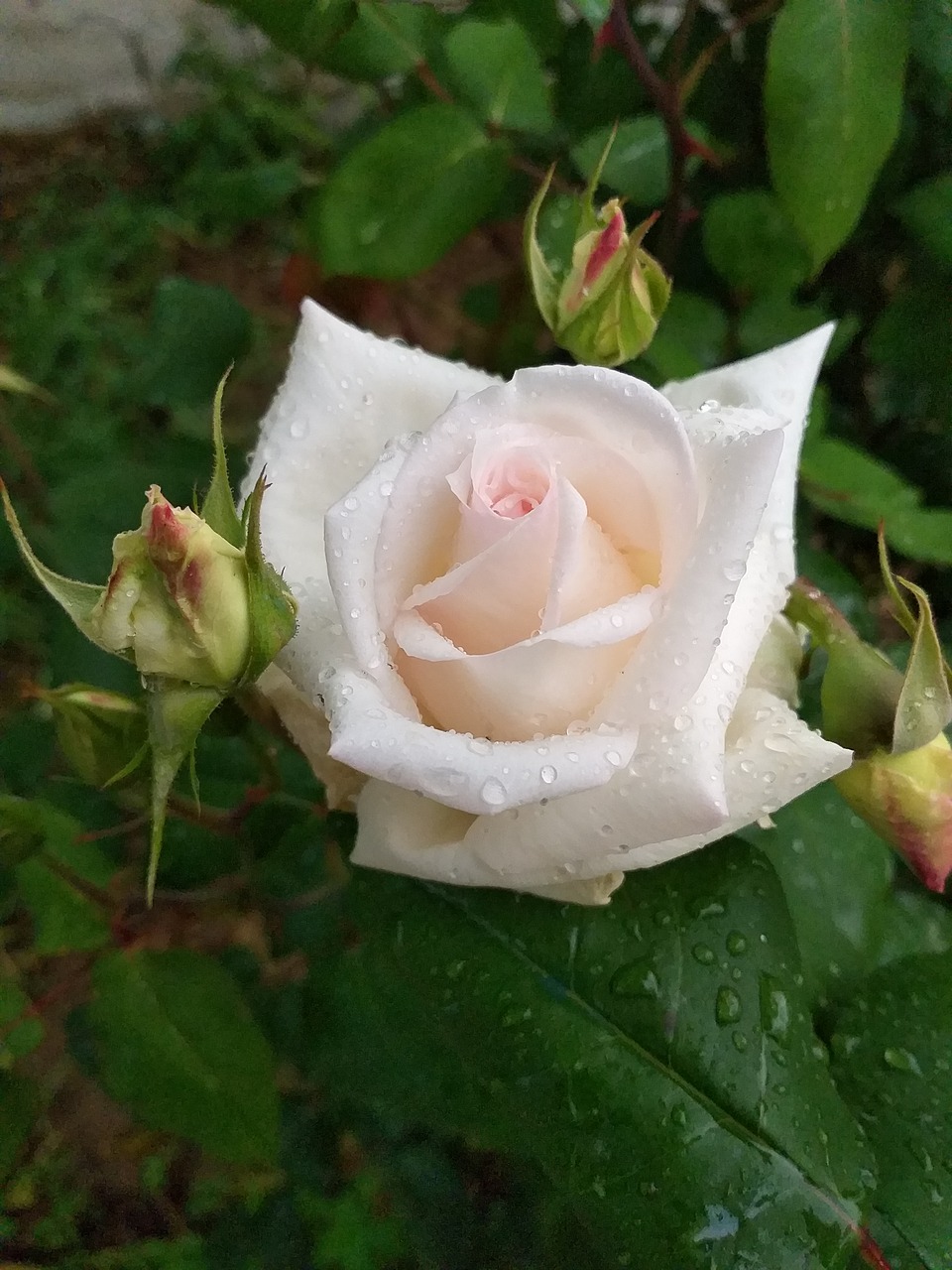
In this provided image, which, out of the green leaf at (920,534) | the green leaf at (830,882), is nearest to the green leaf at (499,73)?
the green leaf at (920,534)

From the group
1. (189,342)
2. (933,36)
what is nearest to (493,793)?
(933,36)

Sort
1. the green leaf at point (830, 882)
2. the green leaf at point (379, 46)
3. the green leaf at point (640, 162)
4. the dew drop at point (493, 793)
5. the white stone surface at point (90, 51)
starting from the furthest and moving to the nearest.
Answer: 1. the white stone surface at point (90, 51)
2. the green leaf at point (640, 162)
3. the green leaf at point (379, 46)
4. the green leaf at point (830, 882)
5. the dew drop at point (493, 793)

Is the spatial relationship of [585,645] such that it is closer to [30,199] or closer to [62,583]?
[62,583]

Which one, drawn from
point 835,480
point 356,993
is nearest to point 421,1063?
point 356,993

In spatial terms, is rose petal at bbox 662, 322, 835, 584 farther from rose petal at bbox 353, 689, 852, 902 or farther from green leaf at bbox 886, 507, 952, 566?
green leaf at bbox 886, 507, 952, 566

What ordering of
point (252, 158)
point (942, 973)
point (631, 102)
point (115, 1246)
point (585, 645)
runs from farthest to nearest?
point (252, 158)
point (115, 1246)
point (631, 102)
point (942, 973)
point (585, 645)

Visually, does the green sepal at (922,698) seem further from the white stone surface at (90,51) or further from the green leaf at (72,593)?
the white stone surface at (90,51)
